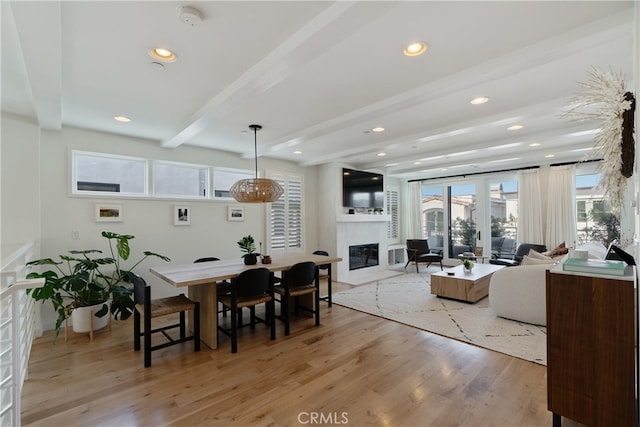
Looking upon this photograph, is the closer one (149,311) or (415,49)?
(415,49)

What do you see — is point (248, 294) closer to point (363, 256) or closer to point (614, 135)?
point (614, 135)

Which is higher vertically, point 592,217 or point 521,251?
point 592,217

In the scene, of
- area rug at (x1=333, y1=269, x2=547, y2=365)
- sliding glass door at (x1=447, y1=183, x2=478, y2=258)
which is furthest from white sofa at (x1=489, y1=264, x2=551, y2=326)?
sliding glass door at (x1=447, y1=183, x2=478, y2=258)

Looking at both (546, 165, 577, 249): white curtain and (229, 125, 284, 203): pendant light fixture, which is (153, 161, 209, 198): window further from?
(546, 165, 577, 249): white curtain

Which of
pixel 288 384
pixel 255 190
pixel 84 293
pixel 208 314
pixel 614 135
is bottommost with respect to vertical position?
pixel 288 384

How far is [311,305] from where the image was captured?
4.29m

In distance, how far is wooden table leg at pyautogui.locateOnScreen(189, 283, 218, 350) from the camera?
3172 millimetres

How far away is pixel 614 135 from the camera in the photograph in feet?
5.53

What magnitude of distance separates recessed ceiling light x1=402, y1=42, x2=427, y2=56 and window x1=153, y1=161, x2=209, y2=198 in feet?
13.3

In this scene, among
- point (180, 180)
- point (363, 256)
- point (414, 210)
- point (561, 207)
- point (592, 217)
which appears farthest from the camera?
point (414, 210)

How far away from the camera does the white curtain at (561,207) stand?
19.7 ft

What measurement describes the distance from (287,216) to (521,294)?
4209 mm

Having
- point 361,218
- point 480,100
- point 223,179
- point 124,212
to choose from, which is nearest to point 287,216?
point 223,179

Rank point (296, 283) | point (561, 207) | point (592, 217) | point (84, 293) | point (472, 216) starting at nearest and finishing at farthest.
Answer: point (84, 293) < point (296, 283) < point (592, 217) < point (561, 207) < point (472, 216)
